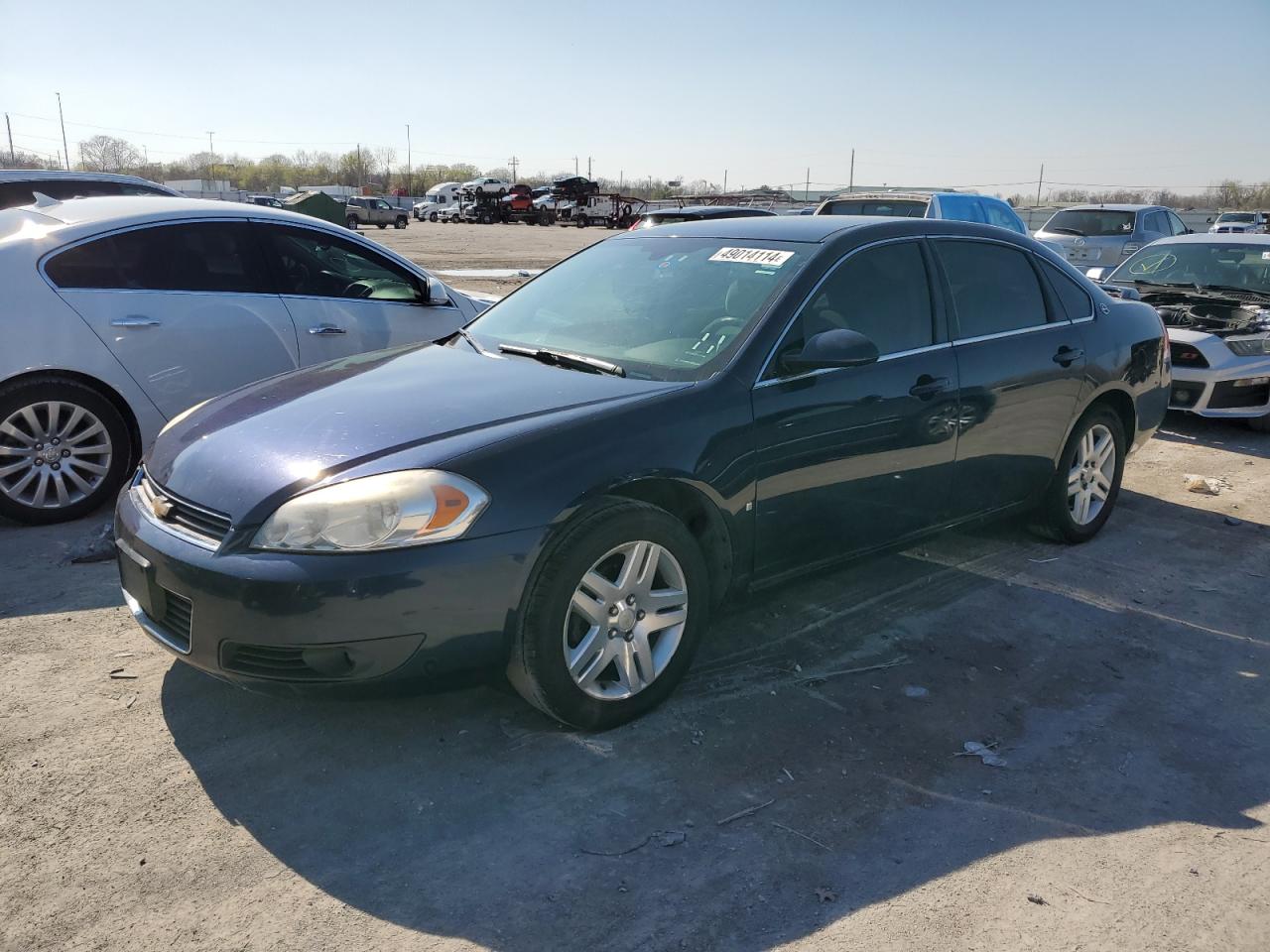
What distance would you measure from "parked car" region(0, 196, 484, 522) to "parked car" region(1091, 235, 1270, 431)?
6275 mm

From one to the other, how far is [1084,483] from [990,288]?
4.44 ft

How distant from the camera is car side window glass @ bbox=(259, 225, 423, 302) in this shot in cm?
602

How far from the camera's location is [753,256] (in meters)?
4.11

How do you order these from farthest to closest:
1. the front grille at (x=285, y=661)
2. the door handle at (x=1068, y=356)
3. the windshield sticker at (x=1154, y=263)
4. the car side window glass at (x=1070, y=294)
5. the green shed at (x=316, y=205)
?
the green shed at (x=316, y=205) → the windshield sticker at (x=1154, y=263) → the car side window glass at (x=1070, y=294) → the door handle at (x=1068, y=356) → the front grille at (x=285, y=661)

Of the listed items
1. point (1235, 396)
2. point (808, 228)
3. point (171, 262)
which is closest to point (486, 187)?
point (1235, 396)

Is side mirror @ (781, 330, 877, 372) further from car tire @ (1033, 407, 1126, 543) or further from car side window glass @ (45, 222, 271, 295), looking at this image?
car side window glass @ (45, 222, 271, 295)

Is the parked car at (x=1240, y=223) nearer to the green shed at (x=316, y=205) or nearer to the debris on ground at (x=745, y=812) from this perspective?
the green shed at (x=316, y=205)

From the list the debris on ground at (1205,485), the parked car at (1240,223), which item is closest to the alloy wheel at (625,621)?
the debris on ground at (1205,485)

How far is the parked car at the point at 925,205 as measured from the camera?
12180 mm

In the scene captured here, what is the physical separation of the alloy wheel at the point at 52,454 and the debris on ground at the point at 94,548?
1.34 feet

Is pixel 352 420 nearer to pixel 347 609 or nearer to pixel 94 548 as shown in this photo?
pixel 347 609

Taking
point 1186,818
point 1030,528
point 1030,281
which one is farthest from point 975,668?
point 1030,281

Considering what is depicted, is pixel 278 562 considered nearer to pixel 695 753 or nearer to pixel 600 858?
pixel 600 858

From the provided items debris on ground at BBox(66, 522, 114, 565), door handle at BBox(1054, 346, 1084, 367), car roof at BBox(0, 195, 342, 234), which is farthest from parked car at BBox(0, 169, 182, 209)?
door handle at BBox(1054, 346, 1084, 367)
